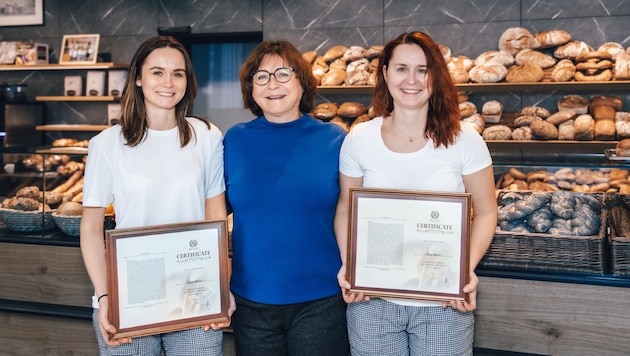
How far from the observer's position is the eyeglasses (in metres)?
1.85

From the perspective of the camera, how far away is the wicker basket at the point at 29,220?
2.69m

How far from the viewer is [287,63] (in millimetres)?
1856

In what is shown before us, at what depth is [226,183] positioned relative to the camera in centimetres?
191

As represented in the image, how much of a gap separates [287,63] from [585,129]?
3.32 metres

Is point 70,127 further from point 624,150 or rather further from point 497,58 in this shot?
point 624,150

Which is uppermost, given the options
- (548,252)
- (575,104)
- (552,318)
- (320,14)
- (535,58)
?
(320,14)

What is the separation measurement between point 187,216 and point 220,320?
31 cm

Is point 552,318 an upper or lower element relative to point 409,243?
lower

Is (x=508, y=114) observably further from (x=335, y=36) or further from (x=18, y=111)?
(x=18, y=111)

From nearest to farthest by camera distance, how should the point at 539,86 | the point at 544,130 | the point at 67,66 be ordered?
the point at 544,130, the point at 539,86, the point at 67,66

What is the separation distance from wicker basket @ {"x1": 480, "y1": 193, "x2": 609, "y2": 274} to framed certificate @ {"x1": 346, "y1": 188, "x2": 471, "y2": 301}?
59 centimetres

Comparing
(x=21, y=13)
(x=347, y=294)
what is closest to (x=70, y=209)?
(x=347, y=294)

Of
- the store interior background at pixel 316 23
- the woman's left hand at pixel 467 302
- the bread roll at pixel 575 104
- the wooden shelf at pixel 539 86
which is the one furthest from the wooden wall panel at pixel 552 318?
the store interior background at pixel 316 23

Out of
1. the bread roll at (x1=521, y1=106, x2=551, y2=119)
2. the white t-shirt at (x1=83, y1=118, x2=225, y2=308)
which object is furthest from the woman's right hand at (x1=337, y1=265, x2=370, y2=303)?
the bread roll at (x1=521, y1=106, x2=551, y2=119)
